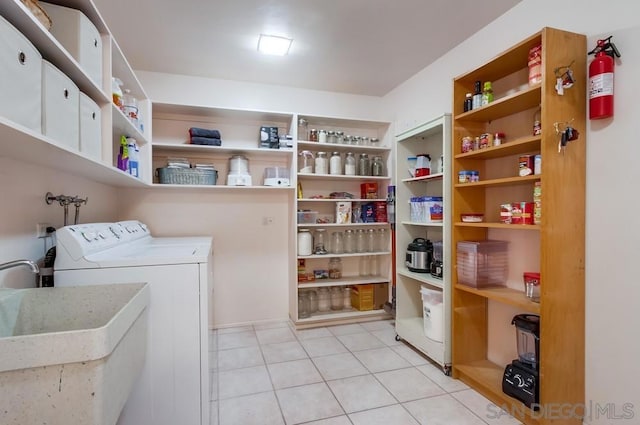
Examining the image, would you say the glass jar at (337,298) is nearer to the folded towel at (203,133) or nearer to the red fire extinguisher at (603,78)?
the folded towel at (203,133)

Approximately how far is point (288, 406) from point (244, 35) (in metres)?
2.68

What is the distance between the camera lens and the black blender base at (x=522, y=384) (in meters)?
1.70

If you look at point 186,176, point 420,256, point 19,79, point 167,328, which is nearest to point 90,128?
point 19,79

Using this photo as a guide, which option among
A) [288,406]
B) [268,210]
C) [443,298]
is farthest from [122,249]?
[443,298]

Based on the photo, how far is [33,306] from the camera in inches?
48.6

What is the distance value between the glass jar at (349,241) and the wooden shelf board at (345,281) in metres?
0.32

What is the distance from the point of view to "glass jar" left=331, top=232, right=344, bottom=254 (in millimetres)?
3434

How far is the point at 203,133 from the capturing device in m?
2.93

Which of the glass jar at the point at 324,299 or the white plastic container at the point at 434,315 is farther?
the glass jar at the point at 324,299

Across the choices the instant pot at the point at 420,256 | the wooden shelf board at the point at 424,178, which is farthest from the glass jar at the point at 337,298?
the wooden shelf board at the point at 424,178

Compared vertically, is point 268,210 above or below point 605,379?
above

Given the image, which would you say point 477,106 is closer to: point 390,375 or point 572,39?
point 572,39

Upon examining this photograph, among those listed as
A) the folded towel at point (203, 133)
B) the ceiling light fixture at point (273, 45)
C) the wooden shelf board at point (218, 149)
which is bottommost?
the wooden shelf board at point (218, 149)

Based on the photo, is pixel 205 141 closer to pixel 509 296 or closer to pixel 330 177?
pixel 330 177
